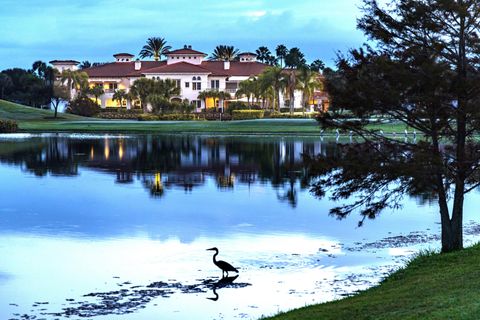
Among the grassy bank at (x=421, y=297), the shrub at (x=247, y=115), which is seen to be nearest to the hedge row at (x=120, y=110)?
the shrub at (x=247, y=115)

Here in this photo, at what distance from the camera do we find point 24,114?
122m

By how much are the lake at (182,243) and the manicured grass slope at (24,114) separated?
79.3 m

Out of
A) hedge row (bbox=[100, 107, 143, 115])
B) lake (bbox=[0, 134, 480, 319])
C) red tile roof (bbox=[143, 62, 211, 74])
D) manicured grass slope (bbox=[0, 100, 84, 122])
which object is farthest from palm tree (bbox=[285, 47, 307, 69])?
lake (bbox=[0, 134, 480, 319])

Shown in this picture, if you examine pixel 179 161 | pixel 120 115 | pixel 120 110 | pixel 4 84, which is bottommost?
pixel 179 161

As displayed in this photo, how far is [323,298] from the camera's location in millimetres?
15898

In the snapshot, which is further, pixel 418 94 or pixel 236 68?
pixel 236 68

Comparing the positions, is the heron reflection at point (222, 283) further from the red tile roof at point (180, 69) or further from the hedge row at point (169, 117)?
the red tile roof at point (180, 69)

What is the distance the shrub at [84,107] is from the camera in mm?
130875

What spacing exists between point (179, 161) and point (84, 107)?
277ft

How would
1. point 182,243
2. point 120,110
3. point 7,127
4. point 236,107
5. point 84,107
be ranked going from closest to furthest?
point 182,243
point 7,127
point 236,107
point 84,107
point 120,110

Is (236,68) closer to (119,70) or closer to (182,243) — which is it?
(119,70)

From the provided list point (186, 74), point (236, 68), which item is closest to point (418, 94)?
point (186, 74)

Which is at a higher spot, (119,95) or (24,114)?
(119,95)

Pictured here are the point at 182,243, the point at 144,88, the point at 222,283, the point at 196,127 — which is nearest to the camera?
the point at 222,283
